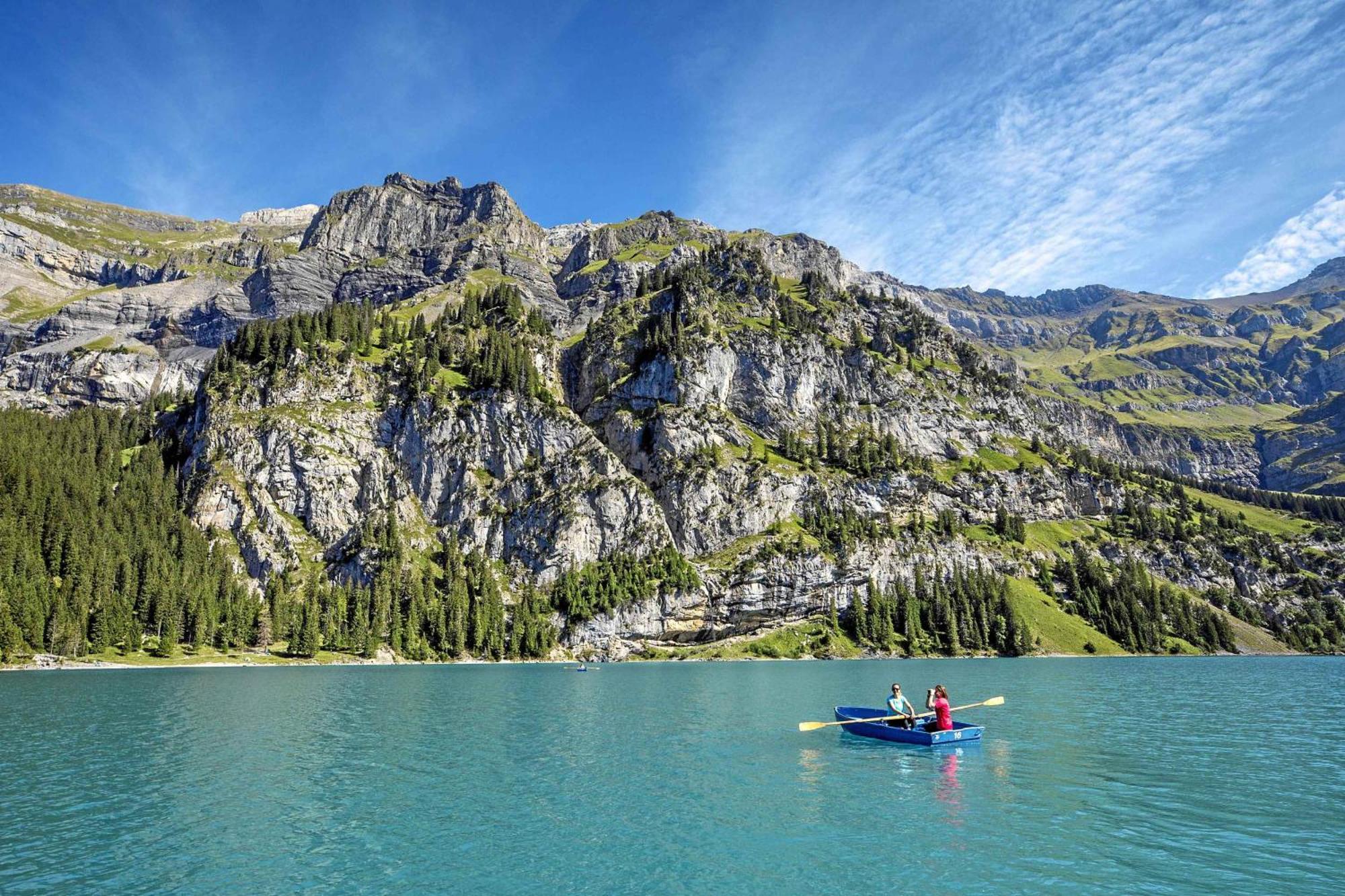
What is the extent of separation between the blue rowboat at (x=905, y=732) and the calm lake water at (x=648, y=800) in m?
0.95

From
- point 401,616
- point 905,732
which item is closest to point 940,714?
point 905,732

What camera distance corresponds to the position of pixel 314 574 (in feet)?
633

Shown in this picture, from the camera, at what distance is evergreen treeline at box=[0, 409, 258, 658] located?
420 feet

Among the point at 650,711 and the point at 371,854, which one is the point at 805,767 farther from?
the point at 650,711

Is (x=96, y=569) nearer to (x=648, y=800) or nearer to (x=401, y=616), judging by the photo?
(x=401, y=616)

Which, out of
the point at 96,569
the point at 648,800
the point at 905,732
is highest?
the point at 96,569

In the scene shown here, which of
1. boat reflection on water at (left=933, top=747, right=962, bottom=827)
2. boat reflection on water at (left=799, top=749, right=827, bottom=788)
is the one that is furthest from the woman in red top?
boat reflection on water at (left=799, top=749, right=827, bottom=788)

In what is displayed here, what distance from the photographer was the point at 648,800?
36.5 meters

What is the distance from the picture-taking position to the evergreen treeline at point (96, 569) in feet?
420

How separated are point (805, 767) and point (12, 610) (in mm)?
145087

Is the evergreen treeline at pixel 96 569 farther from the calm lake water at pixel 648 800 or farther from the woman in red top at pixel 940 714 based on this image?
the woman in red top at pixel 940 714

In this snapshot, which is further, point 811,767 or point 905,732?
point 905,732

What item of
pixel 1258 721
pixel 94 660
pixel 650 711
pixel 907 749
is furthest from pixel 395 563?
pixel 1258 721

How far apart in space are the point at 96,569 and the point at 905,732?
519 feet
